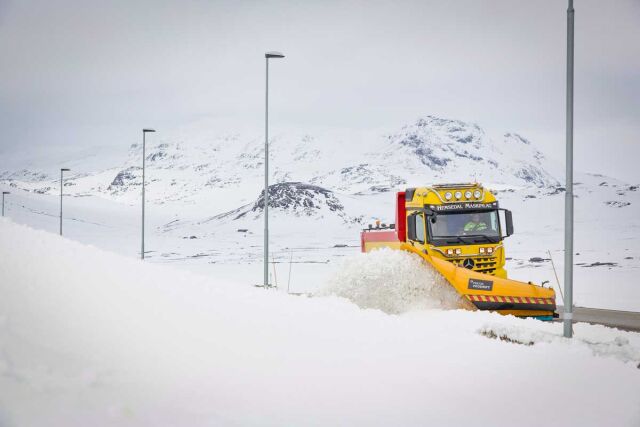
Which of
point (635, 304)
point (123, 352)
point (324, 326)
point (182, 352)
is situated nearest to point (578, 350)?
point (324, 326)

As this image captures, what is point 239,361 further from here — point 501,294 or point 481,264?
point 481,264

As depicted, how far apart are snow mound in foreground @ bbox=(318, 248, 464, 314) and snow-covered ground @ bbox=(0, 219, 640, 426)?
9.74ft

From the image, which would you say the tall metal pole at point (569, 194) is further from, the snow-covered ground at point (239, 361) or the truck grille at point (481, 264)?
the truck grille at point (481, 264)

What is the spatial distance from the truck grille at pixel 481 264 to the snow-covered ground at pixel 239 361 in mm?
4125

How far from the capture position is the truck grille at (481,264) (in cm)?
1605

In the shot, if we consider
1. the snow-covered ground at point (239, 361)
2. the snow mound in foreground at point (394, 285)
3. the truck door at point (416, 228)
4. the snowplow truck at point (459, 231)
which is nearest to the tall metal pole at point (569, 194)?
the snow-covered ground at point (239, 361)

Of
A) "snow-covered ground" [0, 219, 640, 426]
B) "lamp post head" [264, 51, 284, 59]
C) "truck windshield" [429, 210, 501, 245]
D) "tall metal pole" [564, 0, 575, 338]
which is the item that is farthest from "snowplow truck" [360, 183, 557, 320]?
"lamp post head" [264, 51, 284, 59]

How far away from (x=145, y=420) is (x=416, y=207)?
1177 centimetres

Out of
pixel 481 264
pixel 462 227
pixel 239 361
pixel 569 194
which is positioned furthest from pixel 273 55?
pixel 239 361

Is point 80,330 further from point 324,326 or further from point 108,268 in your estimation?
point 324,326

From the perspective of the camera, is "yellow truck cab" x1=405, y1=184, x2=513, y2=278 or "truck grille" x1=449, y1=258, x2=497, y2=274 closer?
"truck grille" x1=449, y1=258, x2=497, y2=274

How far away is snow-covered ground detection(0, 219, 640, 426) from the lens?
6.81 metres

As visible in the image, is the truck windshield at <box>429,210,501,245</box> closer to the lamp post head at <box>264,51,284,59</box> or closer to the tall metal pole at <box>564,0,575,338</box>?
the tall metal pole at <box>564,0,575,338</box>

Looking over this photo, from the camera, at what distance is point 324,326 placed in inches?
405
